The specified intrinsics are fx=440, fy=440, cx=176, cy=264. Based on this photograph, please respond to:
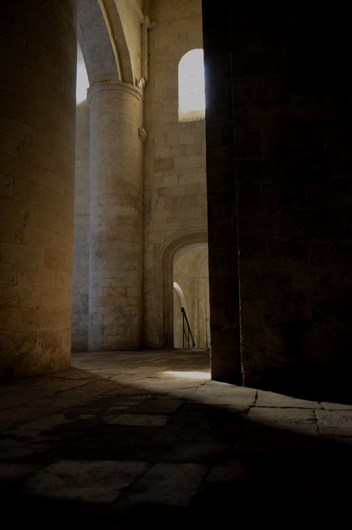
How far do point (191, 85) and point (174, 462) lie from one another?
11592mm

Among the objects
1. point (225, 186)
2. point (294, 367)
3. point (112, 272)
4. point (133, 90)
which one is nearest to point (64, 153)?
point (225, 186)

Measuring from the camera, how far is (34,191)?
5.43 m

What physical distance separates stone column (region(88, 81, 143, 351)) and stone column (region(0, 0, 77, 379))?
4.42m

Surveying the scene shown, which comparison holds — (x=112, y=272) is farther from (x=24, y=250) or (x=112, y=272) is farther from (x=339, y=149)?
(x=339, y=149)

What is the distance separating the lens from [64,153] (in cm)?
612

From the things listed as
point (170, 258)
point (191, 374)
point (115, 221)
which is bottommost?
point (191, 374)

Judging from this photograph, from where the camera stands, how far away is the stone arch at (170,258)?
11164mm

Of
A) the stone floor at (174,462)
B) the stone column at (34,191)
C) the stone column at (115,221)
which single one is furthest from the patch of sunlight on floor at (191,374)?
Result: the stone column at (115,221)

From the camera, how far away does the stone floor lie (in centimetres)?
141

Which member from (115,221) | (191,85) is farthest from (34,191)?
(191,85)

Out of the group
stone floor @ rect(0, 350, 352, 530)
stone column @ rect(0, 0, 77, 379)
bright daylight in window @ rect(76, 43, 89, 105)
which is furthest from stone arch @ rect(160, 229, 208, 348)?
stone floor @ rect(0, 350, 352, 530)

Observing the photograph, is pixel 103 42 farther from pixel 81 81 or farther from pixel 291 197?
pixel 291 197

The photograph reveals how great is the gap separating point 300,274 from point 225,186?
4.26 feet

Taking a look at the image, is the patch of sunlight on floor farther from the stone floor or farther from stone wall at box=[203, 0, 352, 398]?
the stone floor
